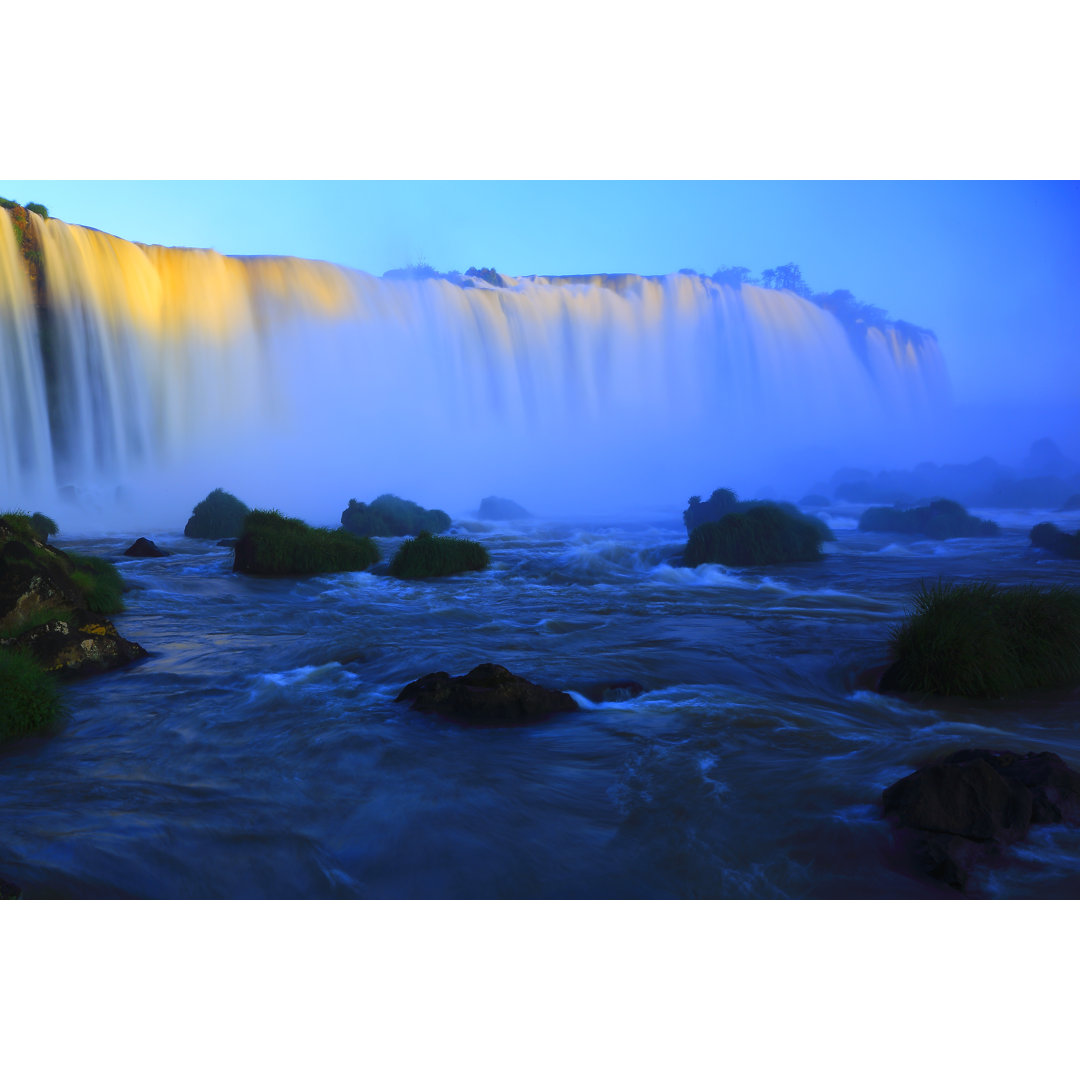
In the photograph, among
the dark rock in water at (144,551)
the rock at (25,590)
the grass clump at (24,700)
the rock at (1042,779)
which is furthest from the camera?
the dark rock in water at (144,551)

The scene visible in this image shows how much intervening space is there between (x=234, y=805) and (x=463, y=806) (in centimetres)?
144

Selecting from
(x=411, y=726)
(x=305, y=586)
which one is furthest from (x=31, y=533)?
(x=411, y=726)

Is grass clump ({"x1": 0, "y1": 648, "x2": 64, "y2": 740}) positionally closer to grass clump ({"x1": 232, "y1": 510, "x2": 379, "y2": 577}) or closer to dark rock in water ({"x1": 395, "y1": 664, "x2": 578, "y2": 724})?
dark rock in water ({"x1": 395, "y1": 664, "x2": 578, "y2": 724})

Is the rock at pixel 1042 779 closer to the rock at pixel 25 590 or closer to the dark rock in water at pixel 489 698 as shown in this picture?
the dark rock in water at pixel 489 698

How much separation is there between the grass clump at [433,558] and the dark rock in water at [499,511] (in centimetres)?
1515

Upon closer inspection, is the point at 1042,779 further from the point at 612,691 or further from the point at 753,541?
the point at 753,541

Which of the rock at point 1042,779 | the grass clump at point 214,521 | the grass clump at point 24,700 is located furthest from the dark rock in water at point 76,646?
the grass clump at point 214,521

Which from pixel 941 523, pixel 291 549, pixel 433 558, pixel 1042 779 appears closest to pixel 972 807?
pixel 1042 779

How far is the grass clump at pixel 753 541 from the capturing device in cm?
1420

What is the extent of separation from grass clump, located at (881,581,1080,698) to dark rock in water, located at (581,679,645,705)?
2.19m

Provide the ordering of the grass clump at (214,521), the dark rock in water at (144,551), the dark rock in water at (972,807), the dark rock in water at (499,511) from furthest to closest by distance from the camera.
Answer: the dark rock in water at (499,511) < the grass clump at (214,521) < the dark rock in water at (144,551) < the dark rock in water at (972,807)

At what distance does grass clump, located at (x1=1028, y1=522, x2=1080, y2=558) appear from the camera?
1436 cm

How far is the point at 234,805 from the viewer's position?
4473mm

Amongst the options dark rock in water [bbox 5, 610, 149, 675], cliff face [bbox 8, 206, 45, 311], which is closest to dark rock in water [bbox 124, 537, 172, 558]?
dark rock in water [bbox 5, 610, 149, 675]
